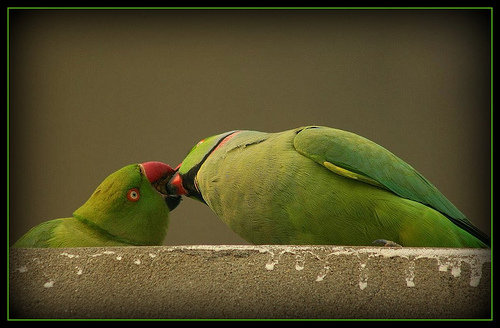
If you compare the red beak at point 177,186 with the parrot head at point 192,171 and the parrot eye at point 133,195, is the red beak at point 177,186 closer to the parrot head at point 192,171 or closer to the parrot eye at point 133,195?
the parrot head at point 192,171

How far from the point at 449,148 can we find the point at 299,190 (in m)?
0.60

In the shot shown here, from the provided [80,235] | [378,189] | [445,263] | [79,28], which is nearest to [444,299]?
[445,263]

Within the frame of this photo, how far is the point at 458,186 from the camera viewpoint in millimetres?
2066

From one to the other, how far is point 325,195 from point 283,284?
0.47m

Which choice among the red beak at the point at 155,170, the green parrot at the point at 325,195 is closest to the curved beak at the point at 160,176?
the red beak at the point at 155,170

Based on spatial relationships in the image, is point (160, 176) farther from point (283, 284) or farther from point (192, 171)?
point (283, 284)

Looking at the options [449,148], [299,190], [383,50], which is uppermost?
[383,50]

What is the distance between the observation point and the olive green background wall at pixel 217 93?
1937 millimetres

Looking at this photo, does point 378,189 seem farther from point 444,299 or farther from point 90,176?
point 90,176

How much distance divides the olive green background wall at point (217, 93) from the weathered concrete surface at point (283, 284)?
36 cm

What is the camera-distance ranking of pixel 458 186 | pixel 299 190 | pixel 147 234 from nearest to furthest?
pixel 299 190 < pixel 458 186 < pixel 147 234

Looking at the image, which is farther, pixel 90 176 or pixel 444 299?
pixel 90 176

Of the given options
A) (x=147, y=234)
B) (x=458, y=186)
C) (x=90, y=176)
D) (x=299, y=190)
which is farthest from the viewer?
(x=90, y=176)

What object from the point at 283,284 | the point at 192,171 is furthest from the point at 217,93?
the point at 283,284
